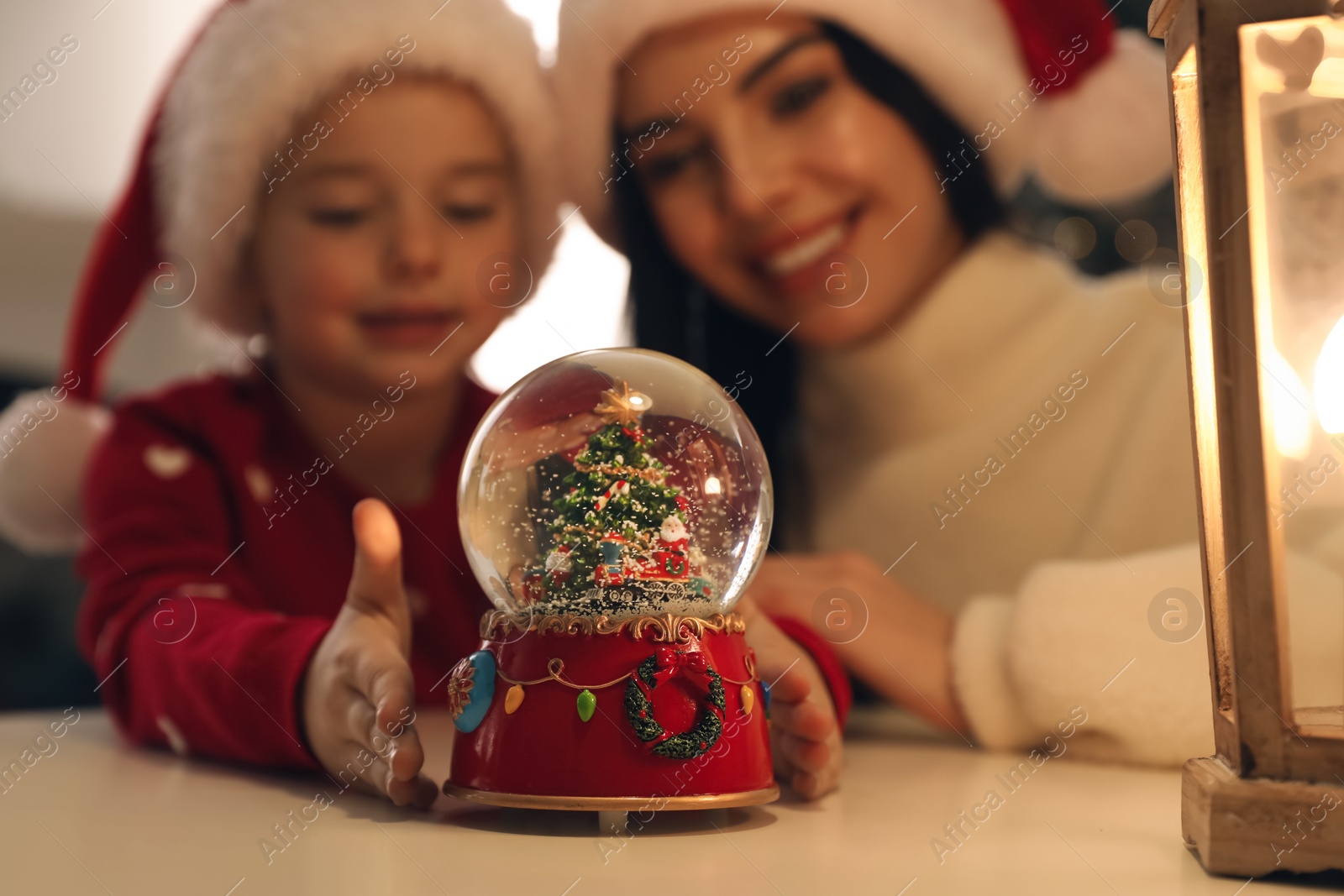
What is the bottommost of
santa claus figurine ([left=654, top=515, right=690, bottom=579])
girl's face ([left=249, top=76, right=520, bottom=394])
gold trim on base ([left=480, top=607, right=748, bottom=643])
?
gold trim on base ([left=480, top=607, right=748, bottom=643])

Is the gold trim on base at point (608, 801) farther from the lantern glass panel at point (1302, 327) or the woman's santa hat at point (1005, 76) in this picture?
the woman's santa hat at point (1005, 76)

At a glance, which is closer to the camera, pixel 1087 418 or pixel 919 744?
pixel 919 744

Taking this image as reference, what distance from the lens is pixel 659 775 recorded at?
622mm

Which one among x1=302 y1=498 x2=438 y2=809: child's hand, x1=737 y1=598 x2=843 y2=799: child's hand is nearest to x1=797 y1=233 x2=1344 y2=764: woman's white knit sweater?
x1=737 y1=598 x2=843 y2=799: child's hand

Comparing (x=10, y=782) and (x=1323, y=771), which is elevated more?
(x=1323, y=771)

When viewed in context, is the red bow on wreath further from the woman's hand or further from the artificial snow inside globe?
the woman's hand

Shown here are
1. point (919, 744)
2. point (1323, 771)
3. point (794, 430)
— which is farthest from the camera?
→ point (794, 430)

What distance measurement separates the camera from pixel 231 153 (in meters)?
1.08

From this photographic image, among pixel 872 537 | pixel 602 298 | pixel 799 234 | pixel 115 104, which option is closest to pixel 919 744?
pixel 872 537

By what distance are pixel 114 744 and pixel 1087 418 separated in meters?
0.93

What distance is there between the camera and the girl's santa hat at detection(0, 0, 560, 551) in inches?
42.5

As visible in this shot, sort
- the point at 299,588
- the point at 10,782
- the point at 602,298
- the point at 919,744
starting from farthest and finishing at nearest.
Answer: the point at 602,298 → the point at 299,588 → the point at 919,744 → the point at 10,782

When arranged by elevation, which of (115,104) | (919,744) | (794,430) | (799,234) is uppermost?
(115,104)

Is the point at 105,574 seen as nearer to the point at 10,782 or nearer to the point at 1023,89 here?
the point at 10,782
